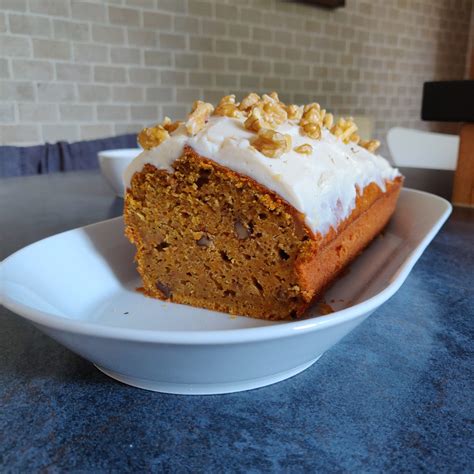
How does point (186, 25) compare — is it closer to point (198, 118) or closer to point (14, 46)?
point (14, 46)

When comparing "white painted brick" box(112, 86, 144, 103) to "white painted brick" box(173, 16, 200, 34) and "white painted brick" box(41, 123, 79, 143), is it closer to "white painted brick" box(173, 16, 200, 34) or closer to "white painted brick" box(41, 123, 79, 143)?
"white painted brick" box(41, 123, 79, 143)

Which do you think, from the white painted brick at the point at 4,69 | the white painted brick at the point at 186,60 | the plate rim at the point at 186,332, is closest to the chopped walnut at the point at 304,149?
the plate rim at the point at 186,332

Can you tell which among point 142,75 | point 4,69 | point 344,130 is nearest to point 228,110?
point 344,130

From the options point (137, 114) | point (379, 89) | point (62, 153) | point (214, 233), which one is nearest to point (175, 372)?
point (214, 233)

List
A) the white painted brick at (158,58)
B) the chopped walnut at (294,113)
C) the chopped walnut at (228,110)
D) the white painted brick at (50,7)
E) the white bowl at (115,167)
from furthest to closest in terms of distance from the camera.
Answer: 1. the white painted brick at (158,58)
2. the white painted brick at (50,7)
3. the white bowl at (115,167)
4. the chopped walnut at (294,113)
5. the chopped walnut at (228,110)

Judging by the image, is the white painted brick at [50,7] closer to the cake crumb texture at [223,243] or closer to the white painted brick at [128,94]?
the white painted brick at [128,94]

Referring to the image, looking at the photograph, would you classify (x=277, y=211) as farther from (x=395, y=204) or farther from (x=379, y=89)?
(x=379, y=89)
